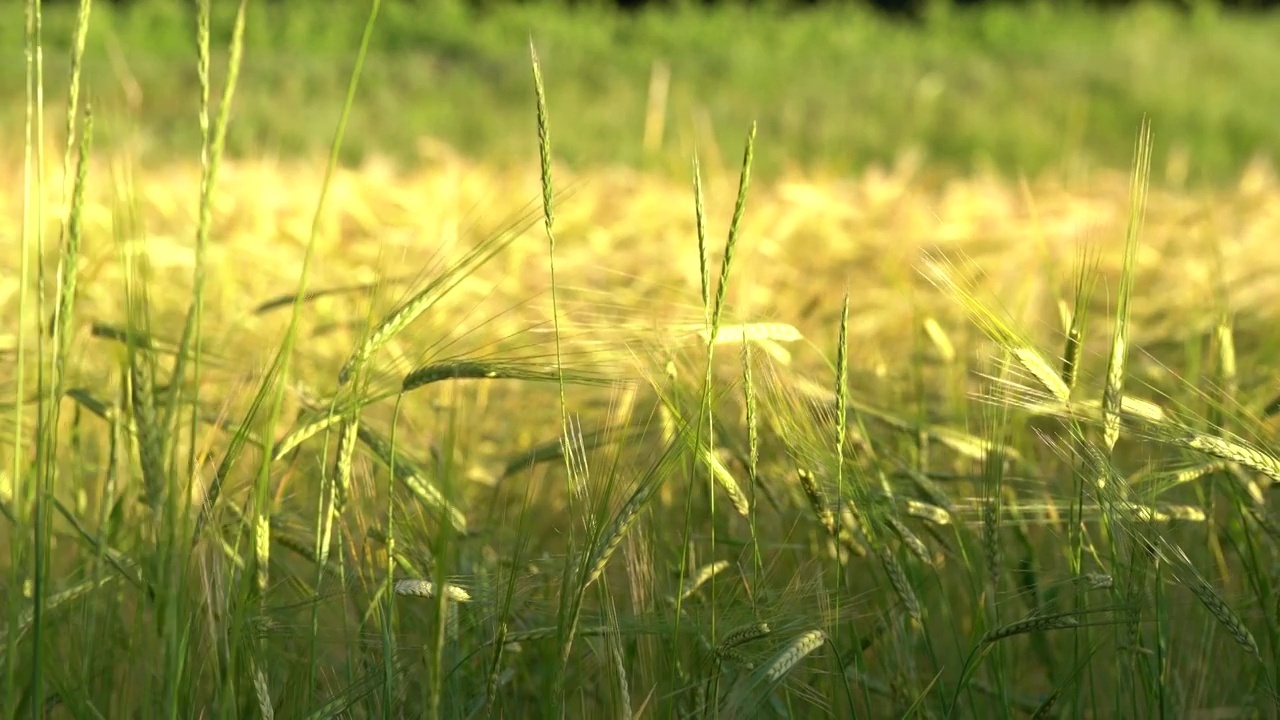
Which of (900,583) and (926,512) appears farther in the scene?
(926,512)

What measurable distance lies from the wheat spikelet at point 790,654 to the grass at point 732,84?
279 centimetres

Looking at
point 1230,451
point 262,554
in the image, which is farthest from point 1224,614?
point 262,554

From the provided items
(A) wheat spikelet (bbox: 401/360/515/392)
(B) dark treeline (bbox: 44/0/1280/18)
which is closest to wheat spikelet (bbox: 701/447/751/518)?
(A) wheat spikelet (bbox: 401/360/515/392)

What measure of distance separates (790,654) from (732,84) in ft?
22.2

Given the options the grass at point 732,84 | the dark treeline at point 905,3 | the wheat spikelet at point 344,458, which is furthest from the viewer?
the dark treeline at point 905,3

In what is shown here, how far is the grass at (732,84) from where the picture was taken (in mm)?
5742

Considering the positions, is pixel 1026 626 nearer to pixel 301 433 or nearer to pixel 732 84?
pixel 301 433

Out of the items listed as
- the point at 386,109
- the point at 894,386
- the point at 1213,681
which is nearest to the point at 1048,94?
the point at 386,109

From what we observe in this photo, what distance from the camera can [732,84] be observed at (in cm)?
723

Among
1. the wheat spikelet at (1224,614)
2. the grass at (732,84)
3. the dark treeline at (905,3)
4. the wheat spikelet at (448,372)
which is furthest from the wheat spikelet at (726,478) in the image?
the dark treeline at (905,3)

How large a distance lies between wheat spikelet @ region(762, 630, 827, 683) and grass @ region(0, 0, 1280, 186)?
279 centimetres

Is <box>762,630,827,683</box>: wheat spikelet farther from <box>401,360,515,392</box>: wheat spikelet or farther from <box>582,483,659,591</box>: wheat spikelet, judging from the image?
<box>401,360,515,392</box>: wheat spikelet

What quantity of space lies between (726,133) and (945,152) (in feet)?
3.42

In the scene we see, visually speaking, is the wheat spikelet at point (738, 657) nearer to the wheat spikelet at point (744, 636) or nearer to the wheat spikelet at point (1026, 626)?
the wheat spikelet at point (744, 636)
